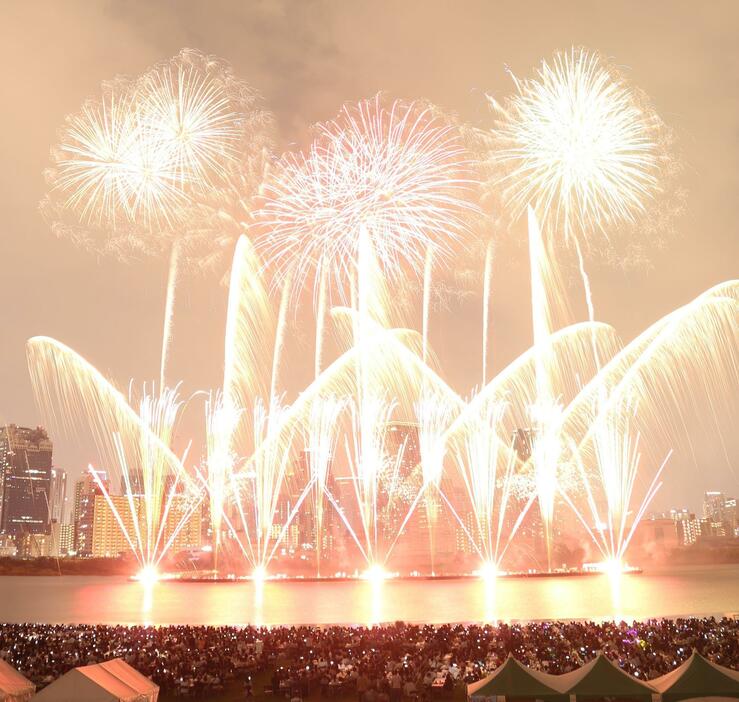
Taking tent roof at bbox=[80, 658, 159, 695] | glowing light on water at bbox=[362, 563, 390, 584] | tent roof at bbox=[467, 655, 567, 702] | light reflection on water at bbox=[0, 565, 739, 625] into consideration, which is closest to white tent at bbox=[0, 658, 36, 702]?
tent roof at bbox=[80, 658, 159, 695]

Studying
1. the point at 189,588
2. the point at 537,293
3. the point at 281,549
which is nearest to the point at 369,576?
the point at 189,588

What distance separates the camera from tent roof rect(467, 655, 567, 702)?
54.8 ft

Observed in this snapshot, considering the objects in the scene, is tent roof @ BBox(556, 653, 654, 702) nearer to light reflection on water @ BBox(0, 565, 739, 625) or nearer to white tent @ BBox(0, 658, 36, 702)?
white tent @ BBox(0, 658, 36, 702)

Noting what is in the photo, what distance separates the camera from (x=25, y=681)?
1797 cm

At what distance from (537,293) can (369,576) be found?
217 ft

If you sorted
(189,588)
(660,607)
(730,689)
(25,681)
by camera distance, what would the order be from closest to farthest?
1. (730,689)
2. (25,681)
3. (660,607)
4. (189,588)

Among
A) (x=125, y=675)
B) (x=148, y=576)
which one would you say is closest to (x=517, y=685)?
(x=125, y=675)

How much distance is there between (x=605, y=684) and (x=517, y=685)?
1.79 m

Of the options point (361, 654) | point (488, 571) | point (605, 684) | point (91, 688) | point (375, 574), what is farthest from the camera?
point (488, 571)

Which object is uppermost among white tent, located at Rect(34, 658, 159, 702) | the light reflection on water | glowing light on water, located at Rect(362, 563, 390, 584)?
glowing light on water, located at Rect(362, 563, 390, 584)

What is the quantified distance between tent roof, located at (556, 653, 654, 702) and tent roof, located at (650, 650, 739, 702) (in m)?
0.42

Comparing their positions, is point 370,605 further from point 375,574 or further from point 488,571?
point 488,571

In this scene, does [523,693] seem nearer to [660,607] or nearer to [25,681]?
[25,681]

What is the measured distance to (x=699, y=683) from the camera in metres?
16.2
